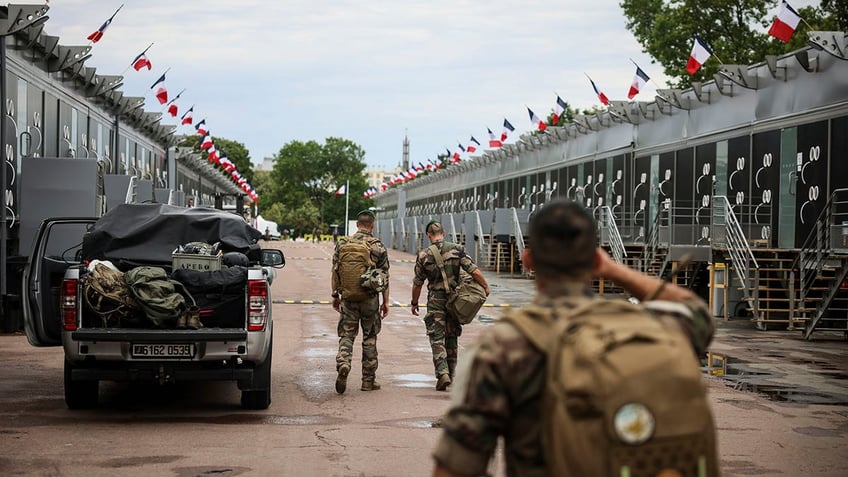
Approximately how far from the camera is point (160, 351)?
10297mm

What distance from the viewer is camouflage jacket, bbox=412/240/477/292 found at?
12508 mm

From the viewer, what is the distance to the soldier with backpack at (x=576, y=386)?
2.92 m

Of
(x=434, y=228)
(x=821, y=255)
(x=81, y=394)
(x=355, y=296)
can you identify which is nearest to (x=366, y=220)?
(x=434, y=228)

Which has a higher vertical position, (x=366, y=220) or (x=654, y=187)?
(x=654, y=187)

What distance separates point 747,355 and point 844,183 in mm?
6865

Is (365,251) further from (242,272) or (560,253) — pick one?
(560,253)

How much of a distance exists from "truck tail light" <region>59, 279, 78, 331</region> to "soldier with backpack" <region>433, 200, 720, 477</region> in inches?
302

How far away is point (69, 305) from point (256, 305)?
1597 mm

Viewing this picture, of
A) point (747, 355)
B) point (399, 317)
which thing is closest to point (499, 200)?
point (399, 317)

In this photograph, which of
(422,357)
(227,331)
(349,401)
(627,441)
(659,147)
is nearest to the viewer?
(627,441)

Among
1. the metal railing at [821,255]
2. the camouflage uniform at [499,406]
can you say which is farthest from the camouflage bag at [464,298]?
the metal railing at [821,255]

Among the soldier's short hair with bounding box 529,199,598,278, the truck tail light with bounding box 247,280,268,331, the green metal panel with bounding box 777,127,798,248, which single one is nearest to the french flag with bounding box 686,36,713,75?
the green metal panel with bounding box 777,127,798,248

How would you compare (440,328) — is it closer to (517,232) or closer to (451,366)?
(451,366)

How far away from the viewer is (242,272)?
10688 mm
